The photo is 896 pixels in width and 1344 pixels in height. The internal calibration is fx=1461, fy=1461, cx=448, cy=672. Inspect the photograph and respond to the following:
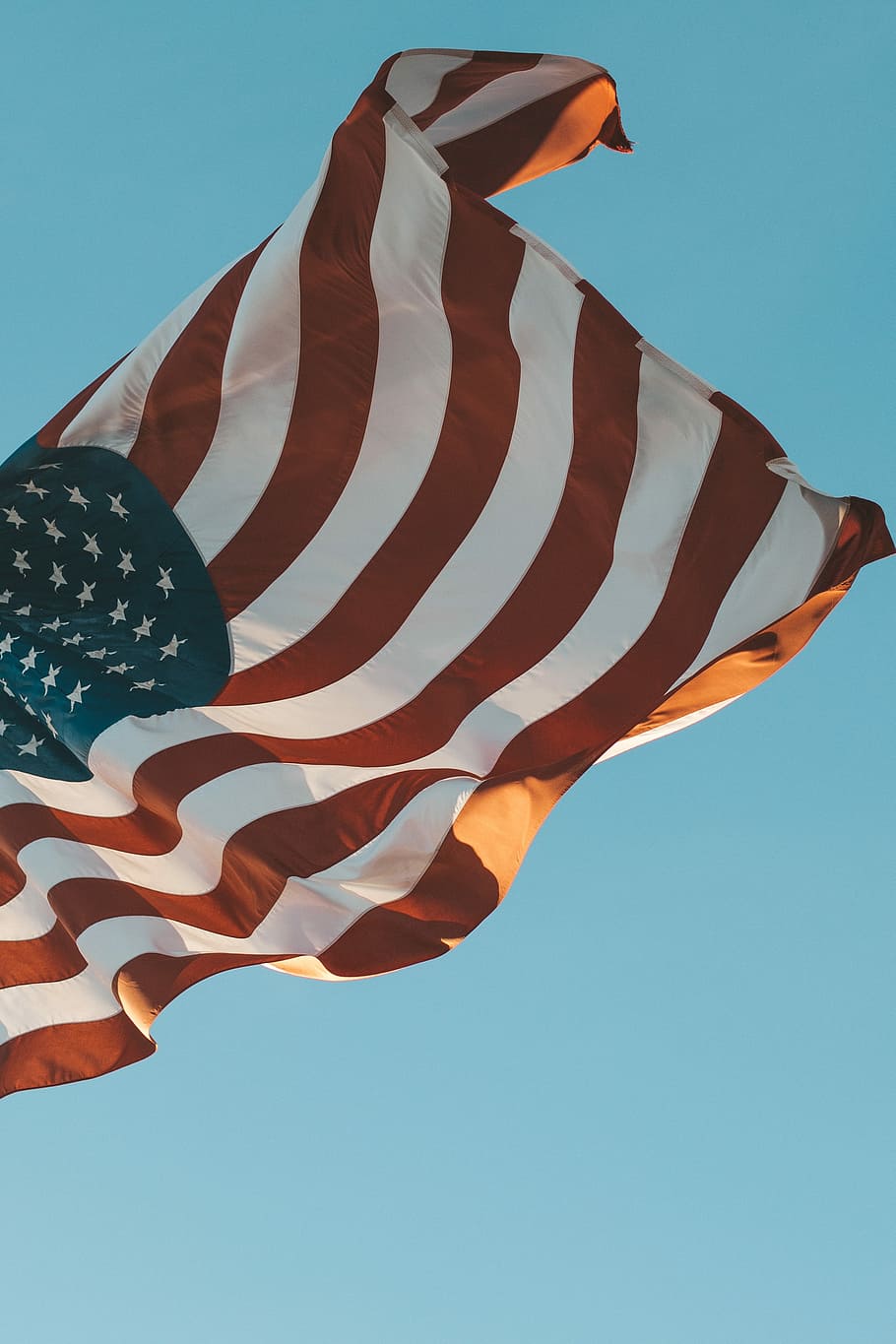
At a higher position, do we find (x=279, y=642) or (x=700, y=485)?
(x=700, y=485)

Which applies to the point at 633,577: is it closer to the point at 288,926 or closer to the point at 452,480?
the point at 452,480

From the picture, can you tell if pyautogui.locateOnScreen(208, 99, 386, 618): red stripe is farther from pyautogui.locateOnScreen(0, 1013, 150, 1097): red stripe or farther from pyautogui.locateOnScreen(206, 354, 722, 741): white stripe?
pyautogui.locateOnScreen(0, 1013, 150, 1097): red stripe

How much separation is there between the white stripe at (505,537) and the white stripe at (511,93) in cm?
205

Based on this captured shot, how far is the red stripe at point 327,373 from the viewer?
7434 mm

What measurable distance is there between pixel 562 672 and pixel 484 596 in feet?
1.99

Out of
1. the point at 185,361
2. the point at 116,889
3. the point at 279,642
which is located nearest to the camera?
the point at 185,361

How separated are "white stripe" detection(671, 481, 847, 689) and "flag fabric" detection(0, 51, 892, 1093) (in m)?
0.02

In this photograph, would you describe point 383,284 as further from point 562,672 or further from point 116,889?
point 116,889

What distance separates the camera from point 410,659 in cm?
815

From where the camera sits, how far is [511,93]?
9.51m

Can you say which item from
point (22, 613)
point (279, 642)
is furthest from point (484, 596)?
point (22, 613)

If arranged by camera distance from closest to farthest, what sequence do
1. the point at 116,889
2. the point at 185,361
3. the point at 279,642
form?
1. the point at 185,361
2. the point at 279,642
3. the point at 116,889

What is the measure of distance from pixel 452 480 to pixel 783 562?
184cm

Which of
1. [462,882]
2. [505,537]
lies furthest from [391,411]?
[462,882]
